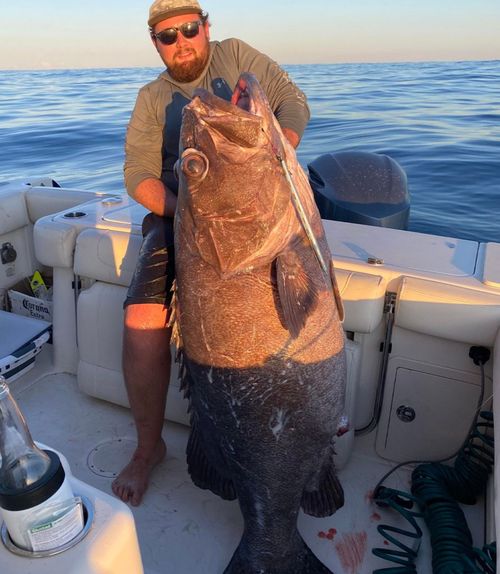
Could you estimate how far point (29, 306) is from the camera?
139 inches

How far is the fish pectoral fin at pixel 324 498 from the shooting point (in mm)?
1979

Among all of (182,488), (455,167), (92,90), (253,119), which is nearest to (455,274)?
(253,119)

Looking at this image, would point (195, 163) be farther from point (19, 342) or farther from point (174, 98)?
point (19, 342)

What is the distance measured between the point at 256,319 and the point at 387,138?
917 cm

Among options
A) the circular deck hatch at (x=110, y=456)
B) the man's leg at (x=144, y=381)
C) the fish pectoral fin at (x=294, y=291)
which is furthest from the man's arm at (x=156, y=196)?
the circular deck hatch at (x=110, y=456)

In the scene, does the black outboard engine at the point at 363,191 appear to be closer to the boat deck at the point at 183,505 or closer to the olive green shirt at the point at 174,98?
the olive green shirt at the point at 174,98

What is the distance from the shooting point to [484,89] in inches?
626

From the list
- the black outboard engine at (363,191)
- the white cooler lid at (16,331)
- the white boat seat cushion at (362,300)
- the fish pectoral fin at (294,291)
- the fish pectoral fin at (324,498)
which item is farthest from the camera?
the black outboard engine at (363,191)

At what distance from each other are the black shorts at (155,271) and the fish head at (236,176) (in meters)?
0.55

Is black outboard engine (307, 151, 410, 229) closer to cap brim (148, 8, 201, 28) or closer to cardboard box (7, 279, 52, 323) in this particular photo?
cap brim (148, 8, 201, 28)

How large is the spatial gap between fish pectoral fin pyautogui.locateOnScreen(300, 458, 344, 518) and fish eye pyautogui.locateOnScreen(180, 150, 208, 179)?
45.8 inches

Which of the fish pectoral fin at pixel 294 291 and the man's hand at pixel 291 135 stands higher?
the man's hand at pixel 291 135

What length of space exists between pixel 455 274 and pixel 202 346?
1.12 meters

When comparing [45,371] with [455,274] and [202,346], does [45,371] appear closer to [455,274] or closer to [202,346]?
[202,346]
